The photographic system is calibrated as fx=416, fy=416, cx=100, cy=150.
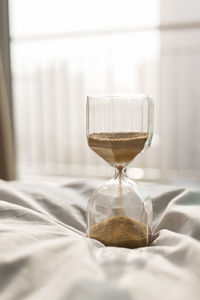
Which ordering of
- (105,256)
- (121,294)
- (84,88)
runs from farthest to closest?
1. (84,88)
2. (105,256)
3. (121,294)

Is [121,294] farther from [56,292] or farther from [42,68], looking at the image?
[42,68]

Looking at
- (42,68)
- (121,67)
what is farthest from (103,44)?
(42,68)

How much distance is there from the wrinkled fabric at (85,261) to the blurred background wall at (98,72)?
88.0 inches

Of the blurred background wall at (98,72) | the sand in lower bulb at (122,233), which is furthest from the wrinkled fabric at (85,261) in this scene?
the blurred background wall at (98,72)

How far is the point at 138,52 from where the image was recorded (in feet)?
9.89

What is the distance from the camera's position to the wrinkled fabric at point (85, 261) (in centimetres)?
50

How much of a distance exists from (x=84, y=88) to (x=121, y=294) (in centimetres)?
287

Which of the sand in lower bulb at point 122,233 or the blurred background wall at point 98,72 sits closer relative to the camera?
the sand in lower bulb at point 122,233

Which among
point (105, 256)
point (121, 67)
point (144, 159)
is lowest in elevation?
point (144, 159)

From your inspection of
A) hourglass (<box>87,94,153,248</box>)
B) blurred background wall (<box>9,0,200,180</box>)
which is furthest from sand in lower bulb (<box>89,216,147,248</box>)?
blurred background wall (<box>9,0,200,180</box>)

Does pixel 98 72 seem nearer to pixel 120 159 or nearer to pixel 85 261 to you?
pixel 120 159

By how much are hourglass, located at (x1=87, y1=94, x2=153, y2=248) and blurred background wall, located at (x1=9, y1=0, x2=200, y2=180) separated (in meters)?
2.25

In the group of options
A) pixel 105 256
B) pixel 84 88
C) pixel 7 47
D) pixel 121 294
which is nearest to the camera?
pixel 121 294

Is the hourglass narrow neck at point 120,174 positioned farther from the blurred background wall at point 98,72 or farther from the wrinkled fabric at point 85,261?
the blurred background wall at point 98,72
